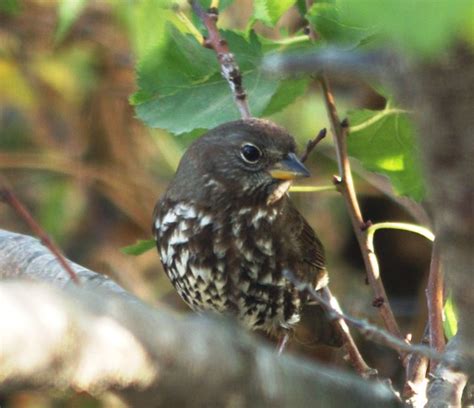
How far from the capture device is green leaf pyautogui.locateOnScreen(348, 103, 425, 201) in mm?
2947

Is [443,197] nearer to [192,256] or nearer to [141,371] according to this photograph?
[141,371]

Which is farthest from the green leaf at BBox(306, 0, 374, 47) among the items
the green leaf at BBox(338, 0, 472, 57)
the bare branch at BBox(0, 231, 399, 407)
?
the green leaf at BBox(338, 0, 472, 57)

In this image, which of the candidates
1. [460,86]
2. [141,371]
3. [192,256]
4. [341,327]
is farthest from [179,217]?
[460,86]

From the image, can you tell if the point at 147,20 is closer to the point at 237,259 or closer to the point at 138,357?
the point at 138,357

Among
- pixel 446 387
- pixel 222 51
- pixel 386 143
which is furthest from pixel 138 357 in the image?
pixel 386 143

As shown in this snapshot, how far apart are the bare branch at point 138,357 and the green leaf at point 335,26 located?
48.5 inches

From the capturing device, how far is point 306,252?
353cm

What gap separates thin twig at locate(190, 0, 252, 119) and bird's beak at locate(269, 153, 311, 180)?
1.87 feet

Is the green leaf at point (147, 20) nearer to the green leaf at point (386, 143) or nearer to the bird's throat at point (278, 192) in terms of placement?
the green leaf at point (386, 143)

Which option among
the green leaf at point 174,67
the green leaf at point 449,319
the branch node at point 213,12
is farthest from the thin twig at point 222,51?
the green leaf at point 449,319

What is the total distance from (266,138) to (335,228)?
3.16m

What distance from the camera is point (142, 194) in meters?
6.21

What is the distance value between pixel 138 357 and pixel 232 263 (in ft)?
6.68

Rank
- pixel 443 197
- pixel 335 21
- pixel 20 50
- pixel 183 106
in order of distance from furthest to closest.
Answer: pixel 20 50 → pixel 183 106 → pixel 335 21 → pixel 443 197
